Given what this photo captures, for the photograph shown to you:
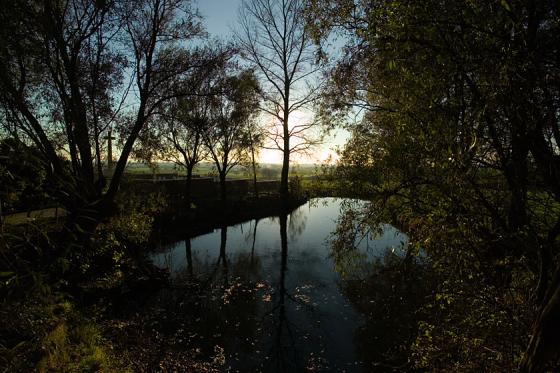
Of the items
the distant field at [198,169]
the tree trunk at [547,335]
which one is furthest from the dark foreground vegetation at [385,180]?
the distant field at [198,169]

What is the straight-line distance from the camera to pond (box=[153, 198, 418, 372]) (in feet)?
31.1

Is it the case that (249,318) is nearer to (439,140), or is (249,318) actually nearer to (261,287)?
(261,287)

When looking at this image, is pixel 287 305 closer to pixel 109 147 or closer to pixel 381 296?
pixel 381 296

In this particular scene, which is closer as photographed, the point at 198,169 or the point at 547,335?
the point at 547,335

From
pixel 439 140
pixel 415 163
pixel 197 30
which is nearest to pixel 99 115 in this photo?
pixel 197 30

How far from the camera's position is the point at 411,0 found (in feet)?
14.9

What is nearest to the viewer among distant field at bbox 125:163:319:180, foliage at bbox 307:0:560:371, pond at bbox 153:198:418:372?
foliage at bbox 307:0:560:371

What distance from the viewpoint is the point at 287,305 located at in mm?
13164

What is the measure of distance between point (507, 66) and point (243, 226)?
26350 millimetres

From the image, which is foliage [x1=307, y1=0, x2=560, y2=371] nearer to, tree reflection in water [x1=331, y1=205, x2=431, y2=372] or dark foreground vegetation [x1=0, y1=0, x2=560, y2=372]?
dark foreground vegetation [x1=0, y1=0, x2=560, y2=372]

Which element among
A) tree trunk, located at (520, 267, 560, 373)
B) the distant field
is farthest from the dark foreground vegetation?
the distant field

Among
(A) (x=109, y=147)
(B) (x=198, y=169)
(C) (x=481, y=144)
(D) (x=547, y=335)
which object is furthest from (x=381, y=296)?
(B) (x=198, y=169)

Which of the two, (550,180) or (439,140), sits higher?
(439,140)

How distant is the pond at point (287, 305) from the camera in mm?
9469
